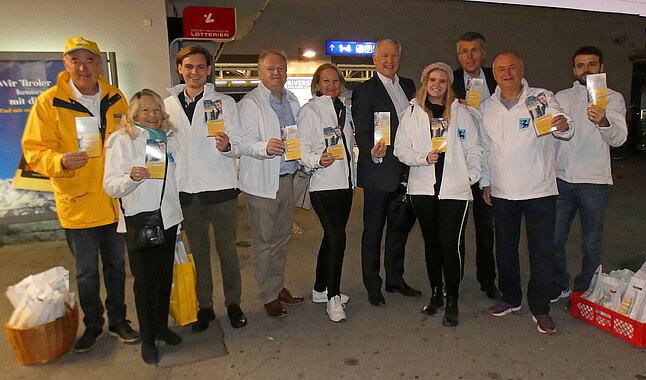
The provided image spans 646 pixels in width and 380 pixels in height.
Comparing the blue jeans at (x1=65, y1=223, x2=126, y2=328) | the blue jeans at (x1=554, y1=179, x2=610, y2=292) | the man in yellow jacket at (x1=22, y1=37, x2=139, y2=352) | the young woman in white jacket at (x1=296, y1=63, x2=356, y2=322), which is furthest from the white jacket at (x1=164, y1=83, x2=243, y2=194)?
the blue jeans at (x1=554, y1=179, x2=610, y2=292)

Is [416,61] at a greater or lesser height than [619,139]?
greater

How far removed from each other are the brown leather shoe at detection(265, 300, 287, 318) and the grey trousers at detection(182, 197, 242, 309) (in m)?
0.29

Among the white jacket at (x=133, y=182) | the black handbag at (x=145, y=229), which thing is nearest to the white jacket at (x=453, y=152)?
the white jacket at (x=133, y=182)

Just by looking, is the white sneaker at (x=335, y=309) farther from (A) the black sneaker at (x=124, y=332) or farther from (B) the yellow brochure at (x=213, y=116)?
(B) the yellow brochure at (x=213, y=116)

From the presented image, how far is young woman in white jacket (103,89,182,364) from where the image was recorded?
3.03 m

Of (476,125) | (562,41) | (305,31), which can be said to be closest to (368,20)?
(305,31)

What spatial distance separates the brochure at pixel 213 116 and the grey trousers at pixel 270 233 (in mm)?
684

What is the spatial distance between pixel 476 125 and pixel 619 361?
2014 millimetres

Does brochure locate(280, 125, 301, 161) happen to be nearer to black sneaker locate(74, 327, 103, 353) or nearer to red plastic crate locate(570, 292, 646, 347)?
black sneaker locate(74, 327, 103, 353)

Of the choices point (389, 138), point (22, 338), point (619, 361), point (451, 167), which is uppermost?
point (389, 138)

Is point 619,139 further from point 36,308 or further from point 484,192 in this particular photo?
point 36,308

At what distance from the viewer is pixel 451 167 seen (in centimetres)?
366

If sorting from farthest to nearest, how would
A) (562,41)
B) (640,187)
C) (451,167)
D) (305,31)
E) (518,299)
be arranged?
(562,41) → (305,31) → (640,187) → (518,299) → (451,167)

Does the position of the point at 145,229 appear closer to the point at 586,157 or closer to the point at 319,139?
the point at 319,139
